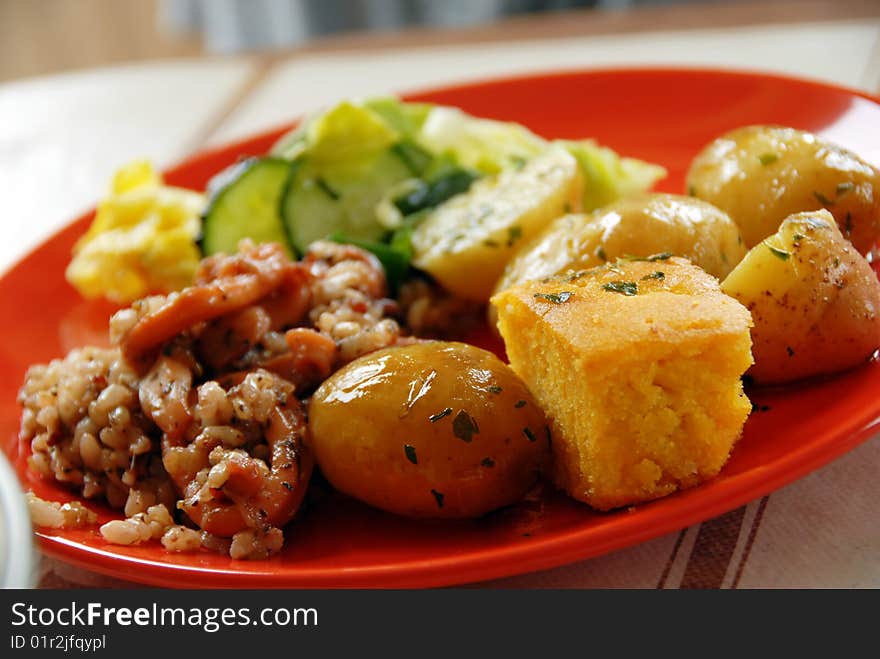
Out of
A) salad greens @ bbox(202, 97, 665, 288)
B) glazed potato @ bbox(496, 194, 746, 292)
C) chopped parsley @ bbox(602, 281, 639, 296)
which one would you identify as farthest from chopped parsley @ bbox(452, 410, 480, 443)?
salad greens @ bbox(202, 97, 665, 288)

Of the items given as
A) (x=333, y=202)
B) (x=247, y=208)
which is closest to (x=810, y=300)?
(x=333, y=202)

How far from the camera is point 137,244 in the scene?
2752mm

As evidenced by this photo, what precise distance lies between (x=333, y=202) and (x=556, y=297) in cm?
129

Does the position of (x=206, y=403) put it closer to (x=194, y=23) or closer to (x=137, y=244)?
(x=137, y=244)

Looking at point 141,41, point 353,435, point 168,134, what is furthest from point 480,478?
point 141,41

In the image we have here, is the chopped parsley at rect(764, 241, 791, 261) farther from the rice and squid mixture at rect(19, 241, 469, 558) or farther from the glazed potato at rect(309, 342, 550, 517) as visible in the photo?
the rice and squid mixture at rect(19, 241, 469, 558)

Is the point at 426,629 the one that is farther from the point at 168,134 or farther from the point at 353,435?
the point at 168,134

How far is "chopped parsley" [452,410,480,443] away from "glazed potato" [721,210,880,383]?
528 mm

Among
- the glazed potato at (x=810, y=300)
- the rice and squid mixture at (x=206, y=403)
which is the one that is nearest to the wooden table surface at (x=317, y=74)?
the rice and squid mixture at (x=206, y=403)

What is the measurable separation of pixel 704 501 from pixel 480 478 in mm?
361

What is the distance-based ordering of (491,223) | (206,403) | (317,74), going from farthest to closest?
(317,74) → (491,223) → (206,403)

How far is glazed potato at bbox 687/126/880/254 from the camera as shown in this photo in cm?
200

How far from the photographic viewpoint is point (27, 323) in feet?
8.57

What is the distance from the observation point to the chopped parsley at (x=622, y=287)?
1.62 m
